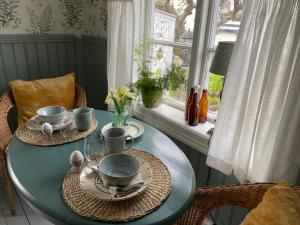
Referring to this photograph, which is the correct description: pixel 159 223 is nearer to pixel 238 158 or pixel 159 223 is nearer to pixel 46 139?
pixel 238 158

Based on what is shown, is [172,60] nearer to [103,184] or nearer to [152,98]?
[152,98]

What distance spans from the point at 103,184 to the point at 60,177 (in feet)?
0.61

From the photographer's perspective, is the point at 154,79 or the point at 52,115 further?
the point at 154,79

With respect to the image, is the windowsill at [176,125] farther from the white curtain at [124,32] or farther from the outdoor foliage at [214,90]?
the white curtain at [124,32]

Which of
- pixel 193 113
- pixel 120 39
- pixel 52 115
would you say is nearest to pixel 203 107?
pixel 193 113

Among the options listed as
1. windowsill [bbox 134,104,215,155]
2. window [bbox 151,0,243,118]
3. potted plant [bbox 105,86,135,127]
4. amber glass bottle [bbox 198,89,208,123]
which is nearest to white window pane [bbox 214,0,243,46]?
window [bbox 151,0,243,118]

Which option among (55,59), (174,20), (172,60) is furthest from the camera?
(55,59)

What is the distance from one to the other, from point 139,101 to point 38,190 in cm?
120

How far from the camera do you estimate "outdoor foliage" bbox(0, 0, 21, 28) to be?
1978mm

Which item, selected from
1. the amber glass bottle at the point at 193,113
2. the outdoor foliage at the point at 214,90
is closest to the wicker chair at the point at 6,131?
the amber glass bottle at the point at 193,113

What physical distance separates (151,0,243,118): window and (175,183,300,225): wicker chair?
752mm

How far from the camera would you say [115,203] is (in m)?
0.81

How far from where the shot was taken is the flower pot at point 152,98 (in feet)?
5.81

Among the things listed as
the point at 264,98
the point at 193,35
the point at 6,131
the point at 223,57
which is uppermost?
the point at 193,35
